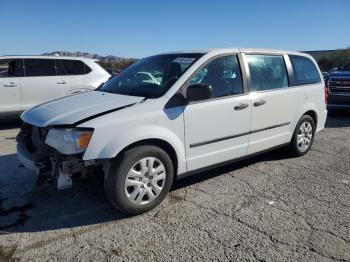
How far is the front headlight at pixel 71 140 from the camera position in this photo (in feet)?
10.9

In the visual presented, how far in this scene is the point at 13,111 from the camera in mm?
8227

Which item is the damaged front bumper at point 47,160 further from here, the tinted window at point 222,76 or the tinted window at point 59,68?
the tinted window at point 59,68

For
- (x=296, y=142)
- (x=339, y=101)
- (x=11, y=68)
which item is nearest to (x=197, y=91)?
(x=296, y=142)

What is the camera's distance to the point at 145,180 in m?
3.67

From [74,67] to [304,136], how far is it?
238 inches

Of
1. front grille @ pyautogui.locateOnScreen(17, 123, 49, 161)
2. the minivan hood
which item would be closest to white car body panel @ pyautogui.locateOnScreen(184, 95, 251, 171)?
the minivan hood

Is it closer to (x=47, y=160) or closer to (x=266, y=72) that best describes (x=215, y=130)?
(x=266, y=72)

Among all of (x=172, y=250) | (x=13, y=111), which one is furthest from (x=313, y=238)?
(x=13, y=111)

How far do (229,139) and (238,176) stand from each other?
28.7 inches

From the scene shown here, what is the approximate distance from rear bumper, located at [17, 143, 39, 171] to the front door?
1.65 m

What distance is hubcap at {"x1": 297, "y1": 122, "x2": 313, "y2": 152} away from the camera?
562 cm

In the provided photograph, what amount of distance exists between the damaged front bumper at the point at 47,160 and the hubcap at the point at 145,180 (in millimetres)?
386

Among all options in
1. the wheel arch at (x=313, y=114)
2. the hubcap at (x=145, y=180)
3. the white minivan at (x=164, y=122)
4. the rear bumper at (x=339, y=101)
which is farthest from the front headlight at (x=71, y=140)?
the rear bumper at (x=339, y=101)

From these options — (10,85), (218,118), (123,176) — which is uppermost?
(10,85)
